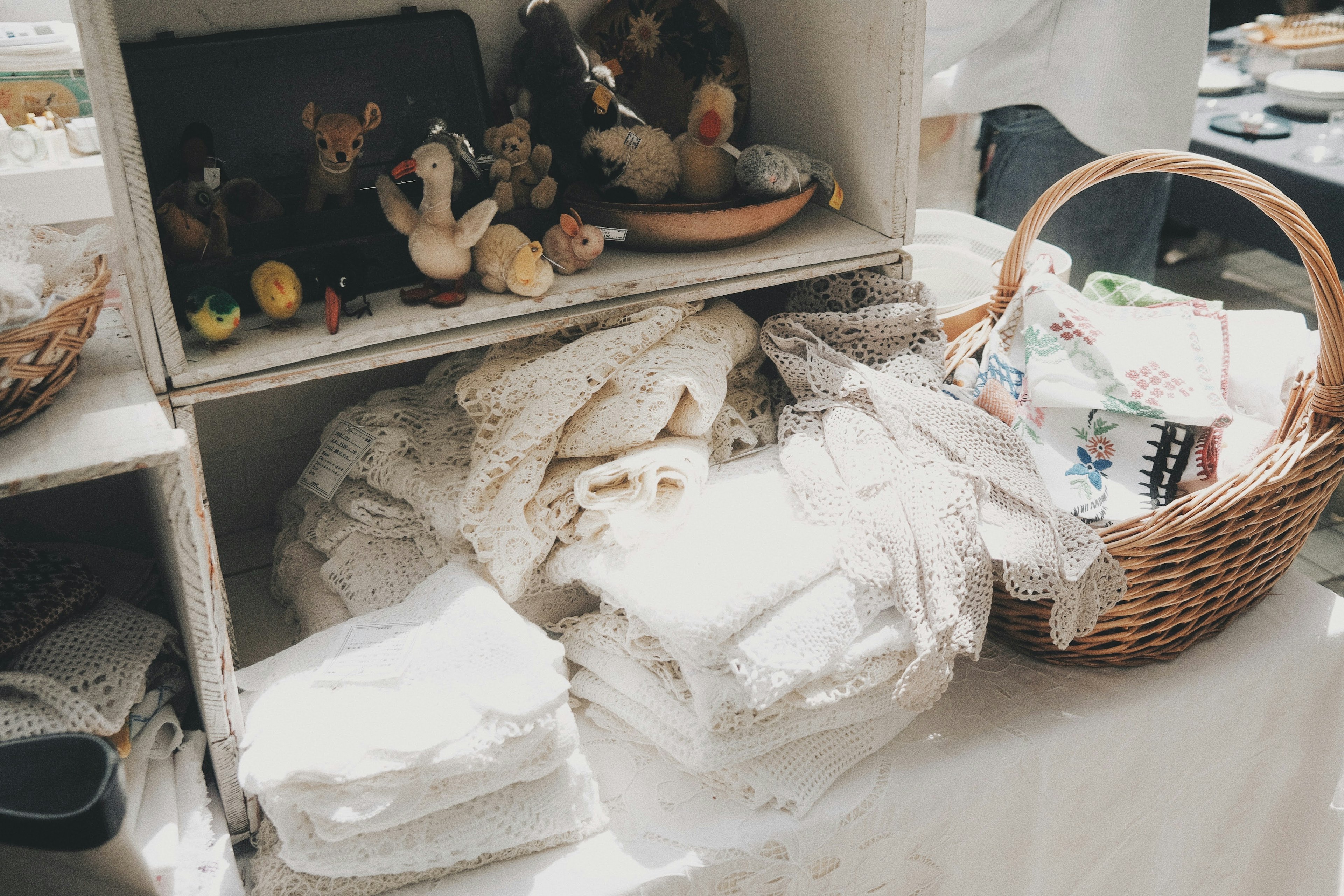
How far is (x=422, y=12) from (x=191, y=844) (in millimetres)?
831

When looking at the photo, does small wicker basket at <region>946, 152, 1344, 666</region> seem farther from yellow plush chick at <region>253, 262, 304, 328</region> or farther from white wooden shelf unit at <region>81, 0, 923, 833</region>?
yellow plush chick at <region>253, 262, 304, 328</region>

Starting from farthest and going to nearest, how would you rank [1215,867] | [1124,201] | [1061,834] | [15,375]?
[1124,201] → [1215,867] → [1061,834] → [15,375]

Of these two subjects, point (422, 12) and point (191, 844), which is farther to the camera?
point (422, 12)

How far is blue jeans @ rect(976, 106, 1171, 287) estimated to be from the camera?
6.07ft

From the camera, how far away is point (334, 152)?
2.89ft

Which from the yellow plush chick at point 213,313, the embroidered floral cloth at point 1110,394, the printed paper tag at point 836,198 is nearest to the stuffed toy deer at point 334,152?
the yellow plush chick at point 213,313

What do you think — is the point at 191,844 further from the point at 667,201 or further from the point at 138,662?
the point at 667,201

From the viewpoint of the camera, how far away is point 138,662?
2.72 ft

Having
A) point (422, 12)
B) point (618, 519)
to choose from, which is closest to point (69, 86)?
point (422, 12)

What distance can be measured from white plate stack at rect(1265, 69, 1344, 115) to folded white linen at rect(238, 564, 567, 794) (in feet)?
7.95

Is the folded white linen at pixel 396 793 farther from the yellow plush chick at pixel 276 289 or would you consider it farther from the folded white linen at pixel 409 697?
the yellow plush chick at pixel 276 289

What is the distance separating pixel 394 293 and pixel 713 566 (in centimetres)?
39

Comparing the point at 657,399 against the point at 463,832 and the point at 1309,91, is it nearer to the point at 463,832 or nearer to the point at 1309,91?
the point at 463,832

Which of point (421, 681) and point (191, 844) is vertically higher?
point (421, 681)
